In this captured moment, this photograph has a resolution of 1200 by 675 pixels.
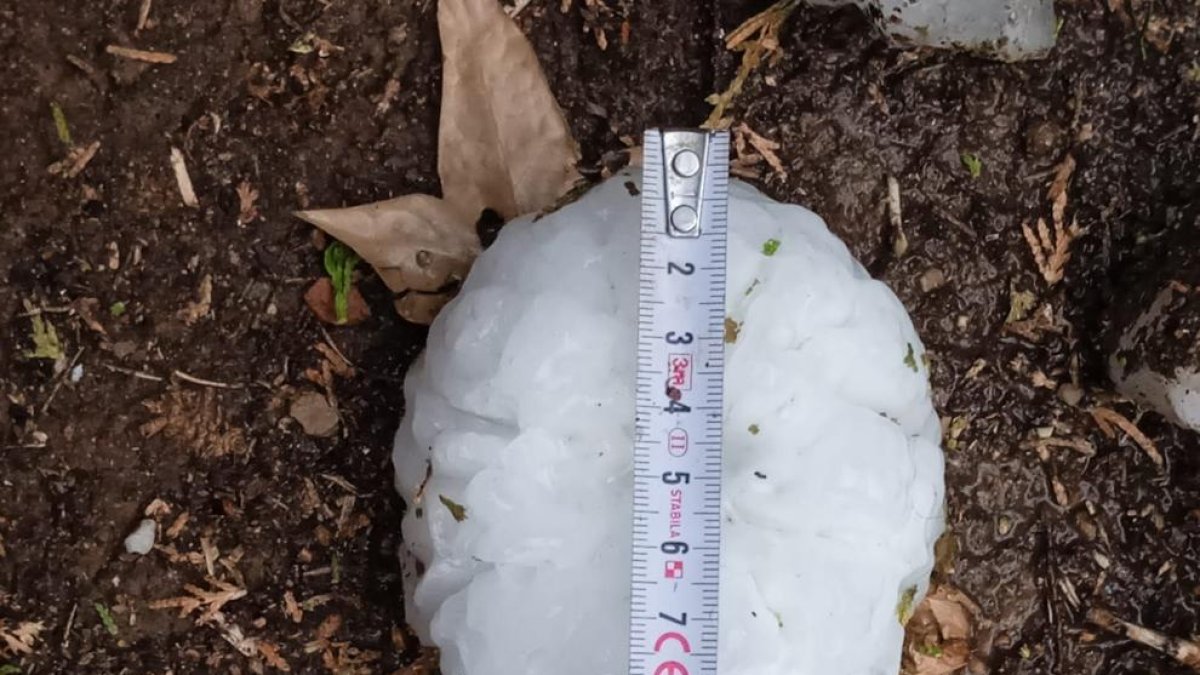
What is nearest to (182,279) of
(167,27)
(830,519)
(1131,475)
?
(167,27)

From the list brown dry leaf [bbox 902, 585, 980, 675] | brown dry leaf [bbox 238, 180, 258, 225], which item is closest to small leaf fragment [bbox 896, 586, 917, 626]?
brown dry leaf [bbox 902, 585, 980, 675]

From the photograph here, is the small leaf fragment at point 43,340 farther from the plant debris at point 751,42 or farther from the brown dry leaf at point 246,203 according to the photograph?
the plant debris at point 751,42

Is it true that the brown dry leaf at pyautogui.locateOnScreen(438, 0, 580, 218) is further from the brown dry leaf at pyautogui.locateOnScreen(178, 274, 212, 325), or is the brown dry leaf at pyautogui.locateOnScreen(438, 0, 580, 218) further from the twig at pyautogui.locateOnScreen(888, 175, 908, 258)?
the twig at pyautogui.locateOnScreen(888, 175, 908, 258)

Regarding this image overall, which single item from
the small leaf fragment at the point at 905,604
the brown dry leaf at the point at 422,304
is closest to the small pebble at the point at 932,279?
the small leaf fragment at the point at 905,604

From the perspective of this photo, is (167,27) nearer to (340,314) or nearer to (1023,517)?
(340,314)

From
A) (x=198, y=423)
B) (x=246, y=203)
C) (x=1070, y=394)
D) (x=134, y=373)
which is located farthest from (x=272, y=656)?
(x=1070, y=394)

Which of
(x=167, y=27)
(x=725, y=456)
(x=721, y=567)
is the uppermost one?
(x=167, y=27)
